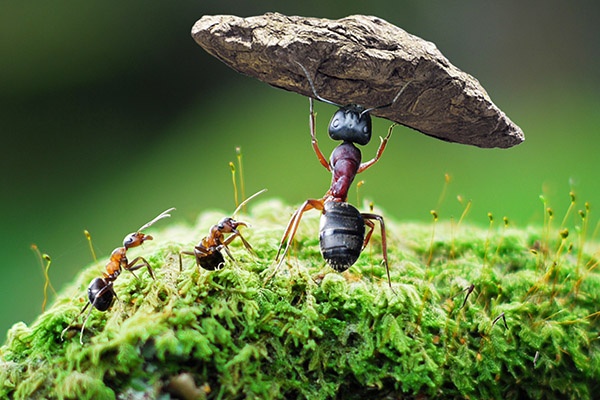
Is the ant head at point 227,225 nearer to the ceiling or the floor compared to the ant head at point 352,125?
nearer to the floor

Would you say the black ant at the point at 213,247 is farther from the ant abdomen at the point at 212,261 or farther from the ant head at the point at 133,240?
the ant head at the point at 133,240

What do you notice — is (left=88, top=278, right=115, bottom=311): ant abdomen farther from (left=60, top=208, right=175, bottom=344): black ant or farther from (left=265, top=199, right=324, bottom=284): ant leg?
(left=265, top=199, right=324, bottom=284): ant leg

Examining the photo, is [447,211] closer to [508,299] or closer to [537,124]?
[537,124]

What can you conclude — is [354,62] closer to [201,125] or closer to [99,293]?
[99,293]

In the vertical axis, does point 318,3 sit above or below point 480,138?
above

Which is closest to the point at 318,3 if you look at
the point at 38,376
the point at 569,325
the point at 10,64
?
the point at 10,64

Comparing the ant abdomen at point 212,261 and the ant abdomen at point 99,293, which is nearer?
the ant abdomen at point 99,293

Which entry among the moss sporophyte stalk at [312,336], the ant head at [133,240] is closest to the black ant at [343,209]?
the moss sporophyte stalk at [312,336]
